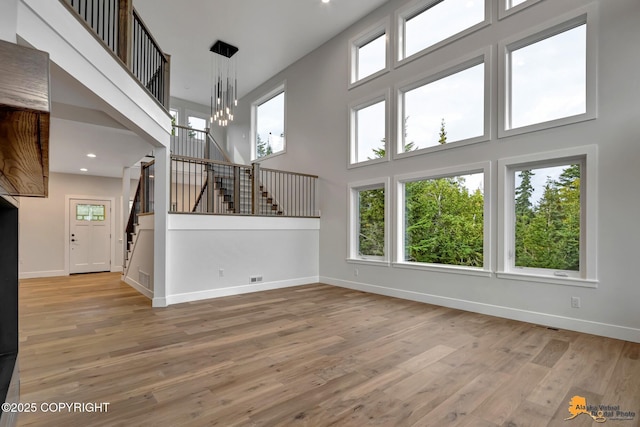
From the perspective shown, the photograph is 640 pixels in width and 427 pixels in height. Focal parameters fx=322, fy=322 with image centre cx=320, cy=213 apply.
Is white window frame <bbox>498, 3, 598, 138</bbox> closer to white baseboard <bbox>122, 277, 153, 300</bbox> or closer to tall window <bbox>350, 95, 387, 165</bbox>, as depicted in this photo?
tall window <bbox>350, 95, 387, 165</bbox>

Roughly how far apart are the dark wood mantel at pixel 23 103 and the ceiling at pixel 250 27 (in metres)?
6.82

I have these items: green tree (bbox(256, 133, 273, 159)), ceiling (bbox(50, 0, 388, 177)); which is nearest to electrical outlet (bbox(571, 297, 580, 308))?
ceiling (bbox(50, 0, 388, 177))

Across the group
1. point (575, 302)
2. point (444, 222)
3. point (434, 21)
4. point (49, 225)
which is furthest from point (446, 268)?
point (49, 225)

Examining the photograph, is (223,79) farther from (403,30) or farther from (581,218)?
(581,218)

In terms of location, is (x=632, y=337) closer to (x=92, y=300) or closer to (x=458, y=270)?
(x=458, y=270)

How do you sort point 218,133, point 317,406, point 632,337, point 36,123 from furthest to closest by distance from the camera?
point 218,133 < point 632,337 < point 317,406 < point 36,123

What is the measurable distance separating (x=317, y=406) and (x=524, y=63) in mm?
5005

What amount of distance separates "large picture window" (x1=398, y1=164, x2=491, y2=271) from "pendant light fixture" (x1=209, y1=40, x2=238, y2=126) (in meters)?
3.92

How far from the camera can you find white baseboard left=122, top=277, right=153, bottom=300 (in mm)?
5578

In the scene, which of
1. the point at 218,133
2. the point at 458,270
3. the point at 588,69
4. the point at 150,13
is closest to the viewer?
the point at 588,69

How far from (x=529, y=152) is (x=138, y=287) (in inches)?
275

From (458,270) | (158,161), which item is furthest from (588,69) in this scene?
(158,161)

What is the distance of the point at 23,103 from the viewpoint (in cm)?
49

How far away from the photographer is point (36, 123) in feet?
1.82
